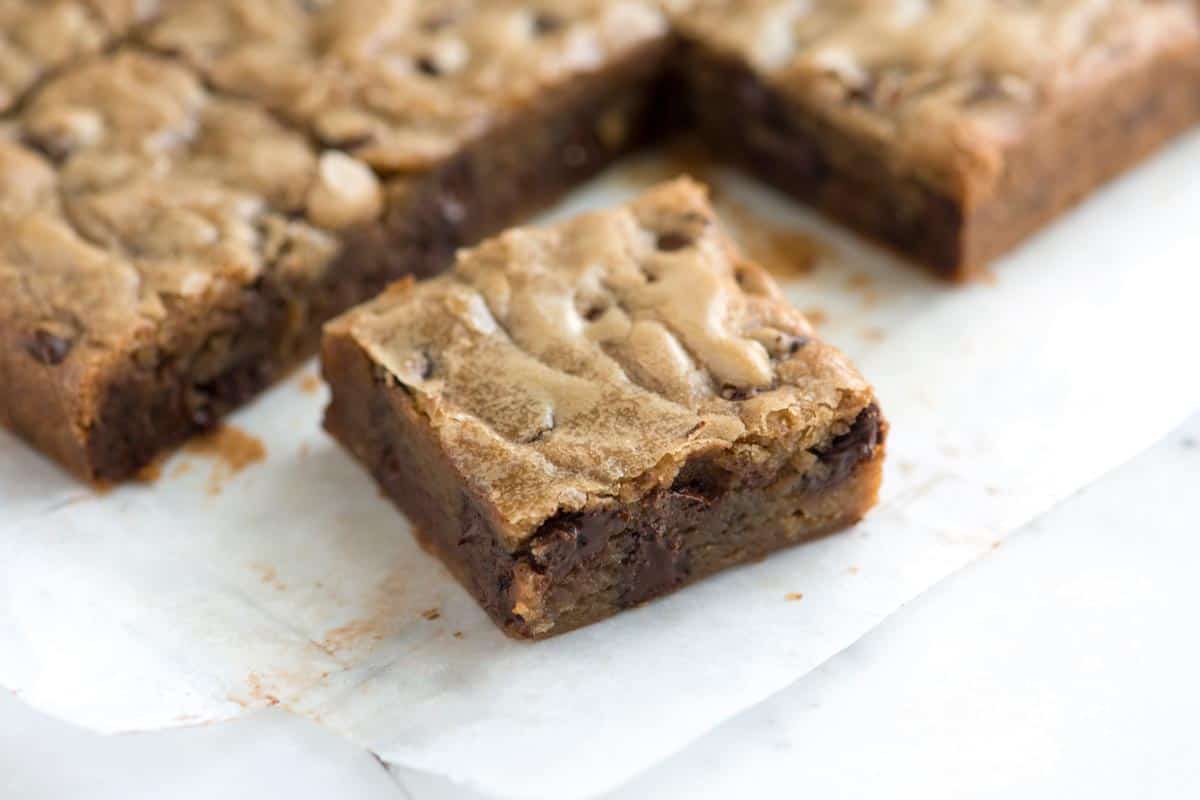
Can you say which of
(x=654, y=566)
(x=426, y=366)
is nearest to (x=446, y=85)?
(x=426, y=366)

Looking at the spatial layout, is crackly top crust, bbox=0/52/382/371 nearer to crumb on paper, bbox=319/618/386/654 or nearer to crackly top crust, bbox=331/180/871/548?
crackly top crust, bbox=331/180/871/548

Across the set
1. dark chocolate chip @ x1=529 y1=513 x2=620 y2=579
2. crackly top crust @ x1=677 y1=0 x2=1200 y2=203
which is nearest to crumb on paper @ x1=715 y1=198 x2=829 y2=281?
crackly top crust @ x1=677 y1=0 x2=1200 y2=203

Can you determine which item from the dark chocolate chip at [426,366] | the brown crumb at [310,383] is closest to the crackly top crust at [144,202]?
the brown crumb at [310,383]

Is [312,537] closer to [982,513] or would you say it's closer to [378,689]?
[378,689]

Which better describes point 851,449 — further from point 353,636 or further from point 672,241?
point 353,636

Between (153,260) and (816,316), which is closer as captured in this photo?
(153,260)

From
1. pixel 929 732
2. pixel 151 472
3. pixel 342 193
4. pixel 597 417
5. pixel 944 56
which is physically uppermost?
pixel 944 56
